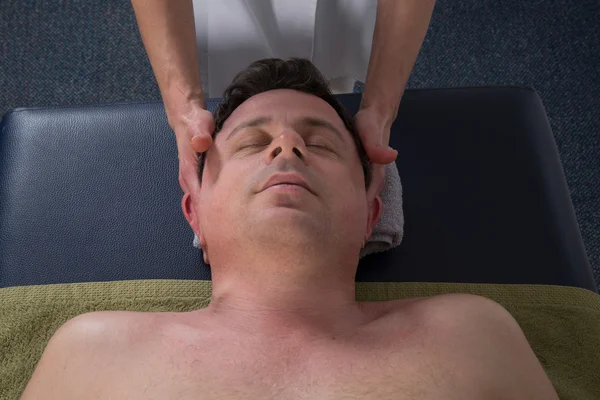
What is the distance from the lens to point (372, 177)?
1201 millimetres

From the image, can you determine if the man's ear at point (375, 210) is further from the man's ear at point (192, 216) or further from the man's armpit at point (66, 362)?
the man's armpit at point (66, 362)

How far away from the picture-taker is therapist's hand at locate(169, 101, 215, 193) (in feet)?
3.70

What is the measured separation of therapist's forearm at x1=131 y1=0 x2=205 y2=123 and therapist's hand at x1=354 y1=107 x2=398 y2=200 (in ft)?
1.15

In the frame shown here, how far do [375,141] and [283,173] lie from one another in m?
0.27

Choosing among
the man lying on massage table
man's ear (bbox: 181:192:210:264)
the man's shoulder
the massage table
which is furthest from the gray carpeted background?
the man's shoulder

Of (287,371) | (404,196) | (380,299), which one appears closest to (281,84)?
(404,196)

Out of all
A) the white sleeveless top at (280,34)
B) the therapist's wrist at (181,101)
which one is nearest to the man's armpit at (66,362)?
the therapist's wrist at (181,101)

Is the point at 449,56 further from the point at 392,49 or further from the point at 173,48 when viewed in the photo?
the point at 173,48

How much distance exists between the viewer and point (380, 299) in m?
1.20

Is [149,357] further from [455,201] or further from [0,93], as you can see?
[0,93]

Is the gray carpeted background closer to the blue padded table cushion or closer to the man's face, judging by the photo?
the blue padded table cushion

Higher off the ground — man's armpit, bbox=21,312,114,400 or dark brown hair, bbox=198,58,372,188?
dark brown hair, bbox=198,58,372,188

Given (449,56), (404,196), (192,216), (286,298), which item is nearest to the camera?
(286,298)

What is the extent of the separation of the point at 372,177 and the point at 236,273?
13.9 inches
